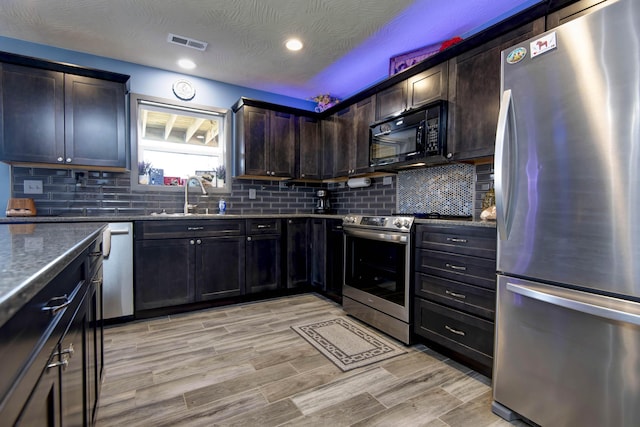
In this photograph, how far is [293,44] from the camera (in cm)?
295

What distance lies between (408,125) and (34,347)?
105 inches

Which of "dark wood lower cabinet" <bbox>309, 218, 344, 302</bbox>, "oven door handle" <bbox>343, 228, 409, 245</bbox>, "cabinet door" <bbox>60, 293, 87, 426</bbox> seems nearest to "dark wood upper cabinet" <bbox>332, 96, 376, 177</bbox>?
"dark wood lower cabinet" <bbox>309, 218, 344, 302</bbox>

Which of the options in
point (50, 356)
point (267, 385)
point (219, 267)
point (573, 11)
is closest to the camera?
point (50, 356)

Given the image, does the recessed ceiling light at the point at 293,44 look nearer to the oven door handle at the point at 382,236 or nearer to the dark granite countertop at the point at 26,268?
the oven door handle at the point at 382,236

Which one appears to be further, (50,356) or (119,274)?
(119,274)

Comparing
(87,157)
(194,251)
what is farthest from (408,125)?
(87,157)

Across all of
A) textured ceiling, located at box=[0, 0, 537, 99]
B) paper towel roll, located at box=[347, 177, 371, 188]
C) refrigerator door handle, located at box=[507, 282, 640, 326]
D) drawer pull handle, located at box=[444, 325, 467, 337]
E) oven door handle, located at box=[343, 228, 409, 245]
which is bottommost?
drawer pull handle, located at box=[444, 325, 467, 337]

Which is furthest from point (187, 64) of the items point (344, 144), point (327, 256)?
point (327, 256)

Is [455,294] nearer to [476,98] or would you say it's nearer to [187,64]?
[476,98]

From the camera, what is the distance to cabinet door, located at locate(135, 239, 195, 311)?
282 centimetres

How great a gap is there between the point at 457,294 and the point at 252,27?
2659mm

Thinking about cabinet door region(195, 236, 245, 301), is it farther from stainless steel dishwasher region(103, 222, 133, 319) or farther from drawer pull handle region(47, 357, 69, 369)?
drawer pull handle region(47, 357, 69, 369)

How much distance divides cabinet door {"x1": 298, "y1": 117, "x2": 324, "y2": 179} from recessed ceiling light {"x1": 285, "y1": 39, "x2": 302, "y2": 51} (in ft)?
3.31

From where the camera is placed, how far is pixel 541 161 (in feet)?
4.57
